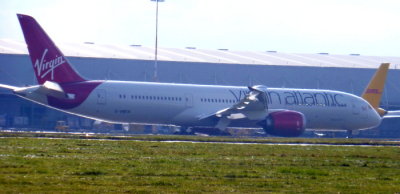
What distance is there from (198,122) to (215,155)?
25354mm

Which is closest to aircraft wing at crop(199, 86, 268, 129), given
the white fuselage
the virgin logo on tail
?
the white fuselage

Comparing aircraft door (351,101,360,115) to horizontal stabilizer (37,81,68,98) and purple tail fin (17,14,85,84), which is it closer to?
purple tail fin (17,14,85,84)

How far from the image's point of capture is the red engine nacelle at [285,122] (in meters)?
52.8

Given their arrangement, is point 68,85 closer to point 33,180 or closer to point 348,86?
point 33,180

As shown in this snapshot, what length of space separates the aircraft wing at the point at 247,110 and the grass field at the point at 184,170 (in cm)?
2058

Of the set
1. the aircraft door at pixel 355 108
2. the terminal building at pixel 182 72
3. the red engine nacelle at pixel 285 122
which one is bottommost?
the red engine nacelle at pixel 285 122

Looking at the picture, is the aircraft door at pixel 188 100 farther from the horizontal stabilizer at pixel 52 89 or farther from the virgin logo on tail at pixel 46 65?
the virgin logo on tail at pixel 46 65

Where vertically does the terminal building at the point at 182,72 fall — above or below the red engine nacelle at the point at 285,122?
above

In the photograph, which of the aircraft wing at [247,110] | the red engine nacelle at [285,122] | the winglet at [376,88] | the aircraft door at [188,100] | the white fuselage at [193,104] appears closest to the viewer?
the white fuselage at [193,104]

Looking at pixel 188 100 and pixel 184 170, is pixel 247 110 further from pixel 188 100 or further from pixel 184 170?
pixel 184 170

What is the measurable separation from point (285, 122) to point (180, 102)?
668 centimetres

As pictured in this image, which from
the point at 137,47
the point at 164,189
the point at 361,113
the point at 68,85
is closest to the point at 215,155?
the point at 164,189

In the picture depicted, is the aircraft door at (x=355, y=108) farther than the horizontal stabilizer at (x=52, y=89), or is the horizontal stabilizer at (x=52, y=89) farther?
the aircraft door at (x=355, y=108)

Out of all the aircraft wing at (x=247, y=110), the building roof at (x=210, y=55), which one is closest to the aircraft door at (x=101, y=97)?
the aircraft wing at (x=247, y=110)
